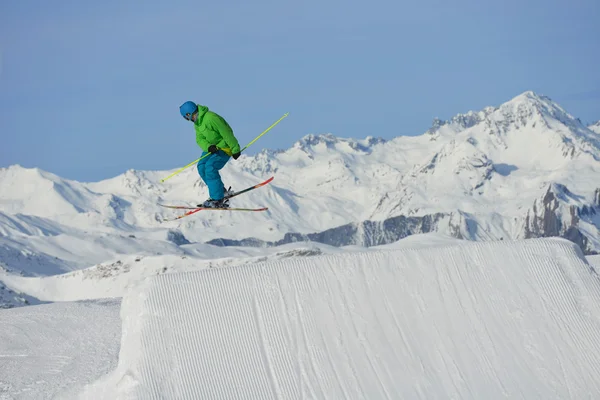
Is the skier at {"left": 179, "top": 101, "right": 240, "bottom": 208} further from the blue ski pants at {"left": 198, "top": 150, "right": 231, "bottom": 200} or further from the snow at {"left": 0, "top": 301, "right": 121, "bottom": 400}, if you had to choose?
the snow at {"left": 0, "top": 301, "right": 121, "bottom": 400}

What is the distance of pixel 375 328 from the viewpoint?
80.8 feet

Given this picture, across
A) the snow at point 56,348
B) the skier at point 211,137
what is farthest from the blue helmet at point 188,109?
the snow at point 56,348

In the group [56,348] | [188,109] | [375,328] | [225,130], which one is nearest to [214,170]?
[225,130]

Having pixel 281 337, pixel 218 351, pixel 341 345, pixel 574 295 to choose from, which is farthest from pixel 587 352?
pixel 218 351

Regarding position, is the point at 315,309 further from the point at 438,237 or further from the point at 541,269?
the point at 438,237

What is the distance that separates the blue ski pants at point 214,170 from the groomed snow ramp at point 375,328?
13.7 ft

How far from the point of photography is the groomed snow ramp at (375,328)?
23031mm

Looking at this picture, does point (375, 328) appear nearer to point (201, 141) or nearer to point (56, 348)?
point (201, 141)

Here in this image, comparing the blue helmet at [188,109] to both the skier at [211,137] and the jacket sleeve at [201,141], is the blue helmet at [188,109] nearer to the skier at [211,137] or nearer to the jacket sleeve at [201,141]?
the skier at [211,137]

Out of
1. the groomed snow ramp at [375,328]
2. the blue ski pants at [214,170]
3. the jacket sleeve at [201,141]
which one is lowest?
the groomed snow ramp at [375,328]

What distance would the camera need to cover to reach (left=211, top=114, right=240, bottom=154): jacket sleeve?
27.8m

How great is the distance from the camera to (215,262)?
290 feet

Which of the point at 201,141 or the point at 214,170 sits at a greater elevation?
the point at 201,141

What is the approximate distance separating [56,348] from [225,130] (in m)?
12.8
